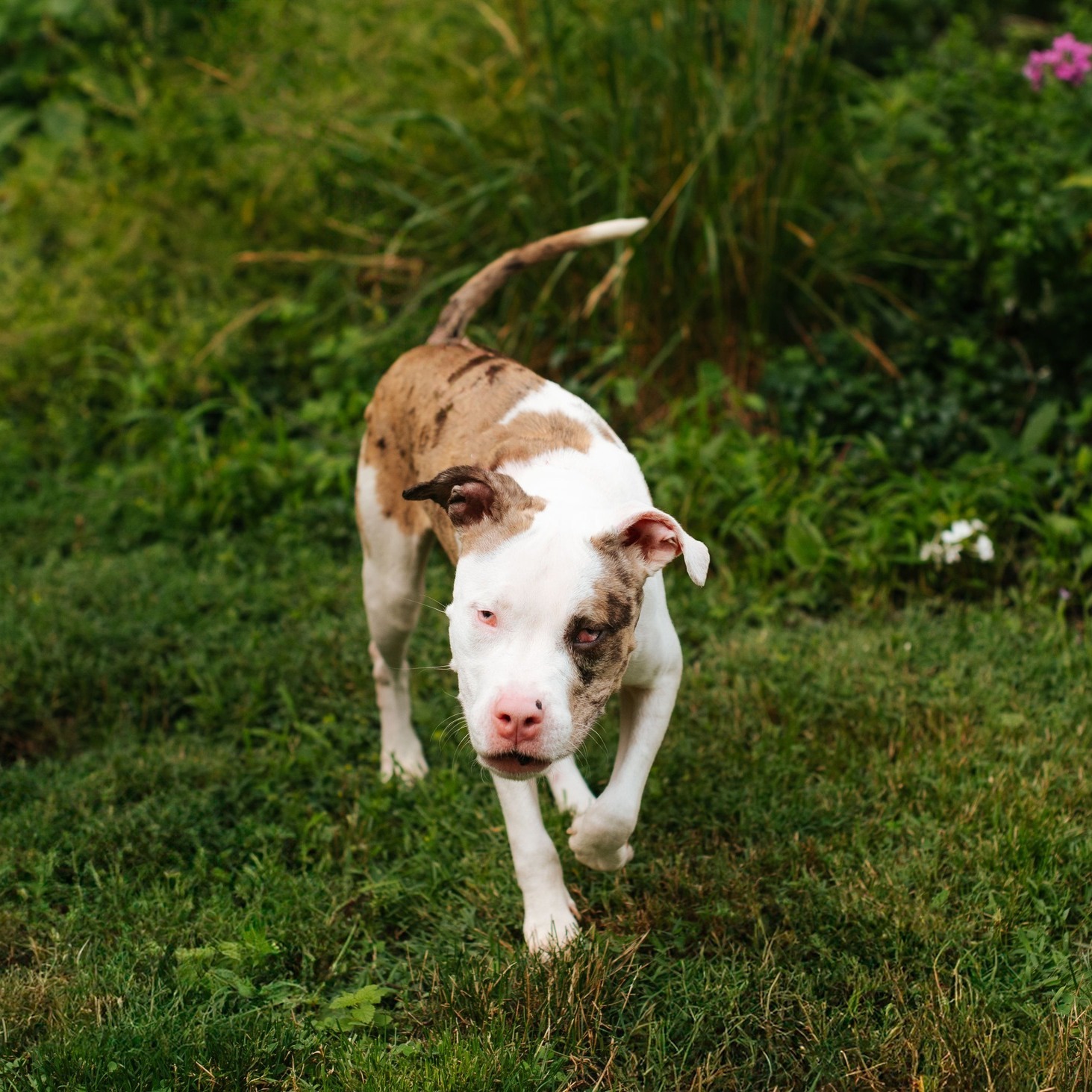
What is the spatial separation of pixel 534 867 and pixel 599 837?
24 centimetres

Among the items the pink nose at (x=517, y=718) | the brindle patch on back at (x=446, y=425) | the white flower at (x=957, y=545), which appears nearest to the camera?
the pink nose at (x=517, y=718)

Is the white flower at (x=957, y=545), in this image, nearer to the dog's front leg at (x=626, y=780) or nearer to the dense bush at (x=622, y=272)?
the dense bush at (x=622, y=272)

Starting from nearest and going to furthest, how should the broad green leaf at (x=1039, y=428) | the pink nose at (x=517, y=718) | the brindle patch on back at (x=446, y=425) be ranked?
the pink nose at (x=517, y=718), the brindle patch on back at (x=446, y=425), the broad green leaf at (x=1039, y=428)

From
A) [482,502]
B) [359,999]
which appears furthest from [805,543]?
[359,999]

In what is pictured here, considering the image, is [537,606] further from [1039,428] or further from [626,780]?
[1039,428]

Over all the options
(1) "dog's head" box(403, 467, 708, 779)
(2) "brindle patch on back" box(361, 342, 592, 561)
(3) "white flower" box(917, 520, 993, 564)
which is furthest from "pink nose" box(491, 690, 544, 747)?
(3) "white flower" box(917, 520, 993, 564)

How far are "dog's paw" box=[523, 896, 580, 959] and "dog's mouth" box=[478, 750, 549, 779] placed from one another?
71cm

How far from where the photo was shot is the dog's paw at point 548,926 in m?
3.23

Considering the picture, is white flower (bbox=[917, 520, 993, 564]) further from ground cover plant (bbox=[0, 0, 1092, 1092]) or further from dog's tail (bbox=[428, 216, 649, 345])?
dog's tail (bbox=[428, 216, 649, 345])

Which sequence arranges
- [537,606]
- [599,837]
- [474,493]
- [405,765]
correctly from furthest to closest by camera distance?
1. [405,765]
2. [599,837]
3. [474,493]
4. [537,606]

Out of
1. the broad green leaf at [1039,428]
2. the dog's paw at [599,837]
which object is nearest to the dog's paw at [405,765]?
the dog's paw at [599,837]

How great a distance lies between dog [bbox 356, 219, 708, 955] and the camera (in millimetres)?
2680

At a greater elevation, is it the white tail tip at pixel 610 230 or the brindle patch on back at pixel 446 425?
the white tail tip at pixel 610 230

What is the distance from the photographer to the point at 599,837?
312 cm
